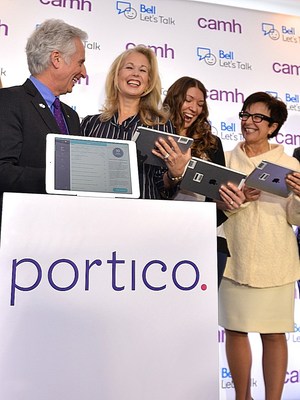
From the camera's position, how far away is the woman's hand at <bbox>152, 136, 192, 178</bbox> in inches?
71.4

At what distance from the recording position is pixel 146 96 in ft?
7.30

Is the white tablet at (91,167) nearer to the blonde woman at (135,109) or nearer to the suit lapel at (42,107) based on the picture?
the suit lapel at (42,107)

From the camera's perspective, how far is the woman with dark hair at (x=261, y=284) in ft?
7.51

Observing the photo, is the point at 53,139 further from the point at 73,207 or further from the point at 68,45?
the point at 68,45

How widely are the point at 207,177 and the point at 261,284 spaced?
64cm

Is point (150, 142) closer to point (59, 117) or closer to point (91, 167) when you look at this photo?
point (59, 117)

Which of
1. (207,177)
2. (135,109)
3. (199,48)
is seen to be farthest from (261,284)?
(199,48)

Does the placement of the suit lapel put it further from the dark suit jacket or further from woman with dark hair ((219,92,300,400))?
woman with dark hair ((219,92,300,400))

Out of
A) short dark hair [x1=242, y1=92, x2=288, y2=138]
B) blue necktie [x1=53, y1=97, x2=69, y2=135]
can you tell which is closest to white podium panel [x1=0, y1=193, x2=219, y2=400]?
blue necktie [x1=53, y1=97, x2=69, y2=135]

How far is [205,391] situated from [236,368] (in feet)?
3.57

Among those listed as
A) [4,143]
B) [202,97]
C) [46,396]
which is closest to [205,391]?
[46,396]

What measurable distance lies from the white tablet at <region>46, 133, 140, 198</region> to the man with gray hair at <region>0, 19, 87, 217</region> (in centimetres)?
14

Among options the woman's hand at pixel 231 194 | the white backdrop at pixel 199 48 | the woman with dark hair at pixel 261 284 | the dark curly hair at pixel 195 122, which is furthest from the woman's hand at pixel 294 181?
the white backdrop at pixel 199 48

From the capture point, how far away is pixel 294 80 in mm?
3756
